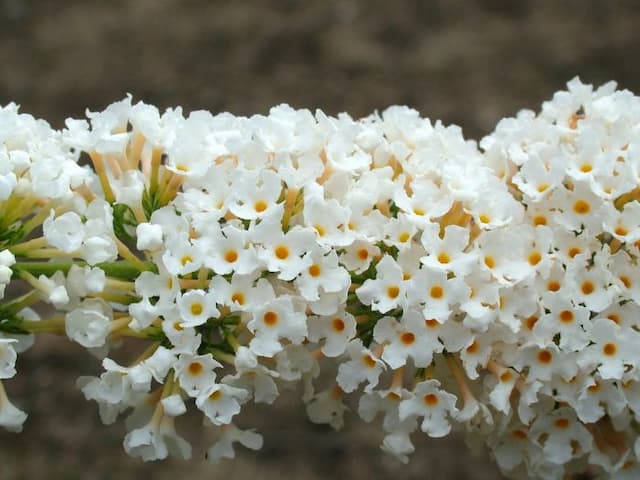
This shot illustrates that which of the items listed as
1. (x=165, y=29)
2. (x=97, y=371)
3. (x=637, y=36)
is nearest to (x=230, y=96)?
(x=165, y=29)

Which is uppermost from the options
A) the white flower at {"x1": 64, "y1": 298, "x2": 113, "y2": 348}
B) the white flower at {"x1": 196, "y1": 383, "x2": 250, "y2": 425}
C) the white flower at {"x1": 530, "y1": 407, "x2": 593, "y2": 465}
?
the white flower at {"x1": 64, "y1": 298, "x2": 113, "y2": 348}

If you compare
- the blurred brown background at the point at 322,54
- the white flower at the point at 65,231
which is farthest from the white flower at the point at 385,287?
the blurred brown background at the point at 322,54

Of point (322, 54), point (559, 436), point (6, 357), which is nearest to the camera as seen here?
point (6, 357)

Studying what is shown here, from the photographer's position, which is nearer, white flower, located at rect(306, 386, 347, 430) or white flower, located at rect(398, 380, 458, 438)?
white flower, located at rect(398, 380, 458, 438)

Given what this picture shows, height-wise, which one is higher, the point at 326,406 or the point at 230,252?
the point at 230,252

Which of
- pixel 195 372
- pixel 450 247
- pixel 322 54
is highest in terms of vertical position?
pixel 450 247

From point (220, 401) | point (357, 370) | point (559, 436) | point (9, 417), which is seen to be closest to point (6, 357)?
point (9, 417)

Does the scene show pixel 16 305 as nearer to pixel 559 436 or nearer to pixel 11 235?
pixel 11 235

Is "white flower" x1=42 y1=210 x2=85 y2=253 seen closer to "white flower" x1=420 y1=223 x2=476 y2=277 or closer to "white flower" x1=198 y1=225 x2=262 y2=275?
"white flower" x1=198 y1=225 x2=262 y2=275

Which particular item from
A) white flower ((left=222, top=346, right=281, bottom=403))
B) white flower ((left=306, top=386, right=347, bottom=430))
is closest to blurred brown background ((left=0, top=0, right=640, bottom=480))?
white flower ((left=306, top=386, right=347, bottom=430))
